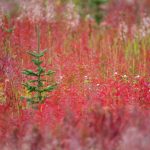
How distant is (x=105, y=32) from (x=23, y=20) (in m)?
1.82

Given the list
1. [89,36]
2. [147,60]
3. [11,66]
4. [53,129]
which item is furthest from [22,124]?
[89,36]

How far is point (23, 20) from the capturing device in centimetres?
1260

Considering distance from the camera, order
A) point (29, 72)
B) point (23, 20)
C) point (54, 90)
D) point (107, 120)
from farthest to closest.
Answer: point (23, 20) < point (54, 90) < point (29, 72) < point (107, 120)

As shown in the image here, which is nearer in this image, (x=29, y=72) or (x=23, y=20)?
(x=29, y=72)

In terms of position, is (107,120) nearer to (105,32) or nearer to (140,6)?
(105,32)

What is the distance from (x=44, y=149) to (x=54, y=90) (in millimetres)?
3166

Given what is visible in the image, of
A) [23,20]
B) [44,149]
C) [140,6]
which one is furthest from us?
[140,6]

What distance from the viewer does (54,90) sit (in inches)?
343

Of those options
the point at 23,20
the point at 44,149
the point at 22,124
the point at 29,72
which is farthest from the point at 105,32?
the point at 44,149

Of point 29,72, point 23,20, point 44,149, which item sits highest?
point 23,20

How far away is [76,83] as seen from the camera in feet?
29.6

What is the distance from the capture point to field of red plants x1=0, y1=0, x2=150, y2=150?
5852 millimetres

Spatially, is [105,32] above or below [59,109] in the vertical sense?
above

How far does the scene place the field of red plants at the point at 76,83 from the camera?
585 cm
